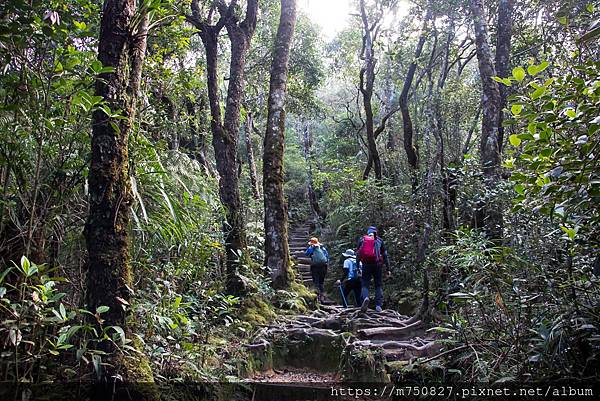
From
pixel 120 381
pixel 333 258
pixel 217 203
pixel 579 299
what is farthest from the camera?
pixel 333 258

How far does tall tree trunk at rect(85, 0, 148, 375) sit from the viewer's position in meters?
2.86

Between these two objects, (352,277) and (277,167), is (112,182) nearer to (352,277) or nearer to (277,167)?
(277,167)

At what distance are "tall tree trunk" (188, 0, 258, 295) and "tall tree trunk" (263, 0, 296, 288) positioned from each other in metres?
0.78

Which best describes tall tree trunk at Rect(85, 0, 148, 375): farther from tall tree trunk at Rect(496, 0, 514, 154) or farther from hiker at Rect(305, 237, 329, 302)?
hiker at Rect(305, 237, 329, 302)

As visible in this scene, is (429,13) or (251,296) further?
(429,13)

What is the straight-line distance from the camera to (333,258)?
1686cm

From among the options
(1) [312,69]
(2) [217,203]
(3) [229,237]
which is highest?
(1) [312,69]

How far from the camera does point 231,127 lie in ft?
27.3

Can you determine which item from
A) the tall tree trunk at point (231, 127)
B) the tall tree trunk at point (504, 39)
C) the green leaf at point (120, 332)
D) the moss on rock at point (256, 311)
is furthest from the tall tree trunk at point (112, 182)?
the tall tree trunk at point (504, 39)

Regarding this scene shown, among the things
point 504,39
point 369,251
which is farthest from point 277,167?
point 504,39

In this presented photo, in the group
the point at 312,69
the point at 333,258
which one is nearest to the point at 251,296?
the point at 333,258

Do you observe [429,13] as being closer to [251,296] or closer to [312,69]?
[312,69]

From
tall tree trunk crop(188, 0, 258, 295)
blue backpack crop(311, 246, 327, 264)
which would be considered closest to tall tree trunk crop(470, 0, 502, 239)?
tall tree trunk crop(188, 0, 258, 295)

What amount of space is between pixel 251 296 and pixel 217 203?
1.77 m
